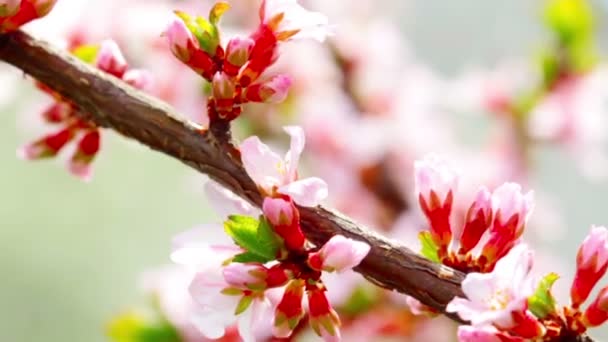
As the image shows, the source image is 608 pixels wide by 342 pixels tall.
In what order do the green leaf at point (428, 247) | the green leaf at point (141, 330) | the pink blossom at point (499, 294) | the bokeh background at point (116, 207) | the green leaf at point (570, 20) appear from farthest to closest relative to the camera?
the bokeh background at point (116, 207) < the green leaf at point (570, 20) < the green leaf at point (141, 330) < the green leaf at point (428, 247) < the pink blossom at point (499, 294)

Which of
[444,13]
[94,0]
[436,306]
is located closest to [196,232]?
[436,306]

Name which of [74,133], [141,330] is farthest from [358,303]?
[74,133]

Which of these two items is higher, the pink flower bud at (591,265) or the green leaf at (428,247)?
the pink flower bud at (591,265)

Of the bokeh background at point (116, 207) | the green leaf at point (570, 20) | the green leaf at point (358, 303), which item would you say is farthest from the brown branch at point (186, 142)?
the bokeh background at point (116, 207)

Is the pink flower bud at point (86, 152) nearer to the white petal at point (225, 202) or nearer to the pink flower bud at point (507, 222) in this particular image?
the white petal at point (225, 202)

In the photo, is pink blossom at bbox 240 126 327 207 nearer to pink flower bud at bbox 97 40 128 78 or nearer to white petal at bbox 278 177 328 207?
white petal at bbox 278 177 328 207

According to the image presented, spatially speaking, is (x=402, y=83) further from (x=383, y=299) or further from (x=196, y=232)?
(x=196, y=232)

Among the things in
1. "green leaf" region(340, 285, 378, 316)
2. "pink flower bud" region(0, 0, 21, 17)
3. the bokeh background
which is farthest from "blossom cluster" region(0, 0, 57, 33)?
the bokeh background
